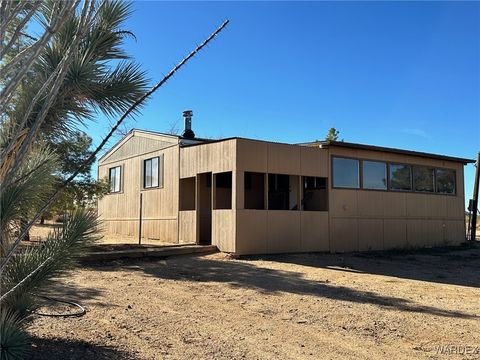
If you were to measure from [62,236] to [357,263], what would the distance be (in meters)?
11.1

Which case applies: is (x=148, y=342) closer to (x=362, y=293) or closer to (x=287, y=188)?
(x=362, y=293)

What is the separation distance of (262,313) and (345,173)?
33.6 ft

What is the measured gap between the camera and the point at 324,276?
1150cm

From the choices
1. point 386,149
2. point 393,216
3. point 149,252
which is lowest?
point 149,252

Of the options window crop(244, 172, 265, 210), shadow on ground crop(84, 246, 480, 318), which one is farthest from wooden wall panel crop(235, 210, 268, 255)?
window crop(244, 172, 265, 210)

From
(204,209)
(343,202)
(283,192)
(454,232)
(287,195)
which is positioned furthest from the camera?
(454,232)

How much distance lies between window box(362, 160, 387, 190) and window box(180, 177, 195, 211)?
6047 mm

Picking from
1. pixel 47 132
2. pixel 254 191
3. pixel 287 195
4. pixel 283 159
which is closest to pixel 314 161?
pixel 283 159

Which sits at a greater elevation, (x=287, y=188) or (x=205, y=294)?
(x=287, y=188)

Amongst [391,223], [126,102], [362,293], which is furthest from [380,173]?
[126,102]

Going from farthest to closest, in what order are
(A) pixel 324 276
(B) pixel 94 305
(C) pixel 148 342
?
(A) pixel 324 276
(B) pixel 94 305
(C) pixel 148 342

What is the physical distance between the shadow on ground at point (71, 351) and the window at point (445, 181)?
17977 millimetres

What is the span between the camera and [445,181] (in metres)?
20.8

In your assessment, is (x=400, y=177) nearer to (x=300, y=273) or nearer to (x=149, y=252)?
(x=300, y=273)
